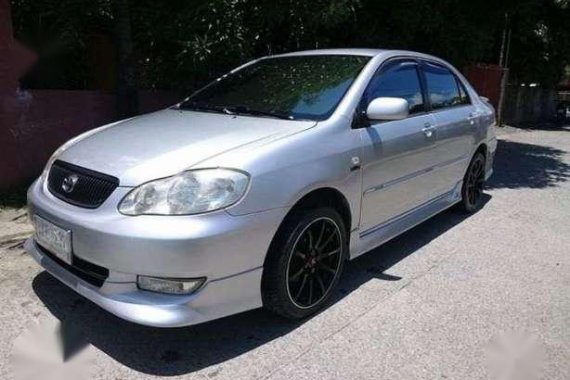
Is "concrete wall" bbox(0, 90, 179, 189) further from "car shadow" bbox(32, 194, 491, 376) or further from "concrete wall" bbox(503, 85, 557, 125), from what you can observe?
"concrete wall" bbox(503, 85, 557, 125)

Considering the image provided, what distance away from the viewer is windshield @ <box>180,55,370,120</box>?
374 centimetres

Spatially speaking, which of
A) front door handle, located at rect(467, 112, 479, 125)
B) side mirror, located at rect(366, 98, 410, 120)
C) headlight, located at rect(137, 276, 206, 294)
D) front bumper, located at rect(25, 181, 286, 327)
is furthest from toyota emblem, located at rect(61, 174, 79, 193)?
front door handle, located at rect(467, 112, 479, 125)

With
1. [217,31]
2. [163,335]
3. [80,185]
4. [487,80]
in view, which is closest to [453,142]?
[217,31]

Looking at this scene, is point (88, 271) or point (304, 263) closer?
point (88, 271)

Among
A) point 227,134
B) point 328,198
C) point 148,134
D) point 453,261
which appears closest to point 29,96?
point 148,134

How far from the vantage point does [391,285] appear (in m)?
3.97

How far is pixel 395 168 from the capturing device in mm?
4055

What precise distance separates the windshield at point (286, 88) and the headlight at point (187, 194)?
3.13ft

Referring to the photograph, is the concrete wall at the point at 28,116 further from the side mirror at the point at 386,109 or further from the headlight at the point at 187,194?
the side mirror at the point at 386,109

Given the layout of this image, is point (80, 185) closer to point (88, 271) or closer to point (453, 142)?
point (88, 271)

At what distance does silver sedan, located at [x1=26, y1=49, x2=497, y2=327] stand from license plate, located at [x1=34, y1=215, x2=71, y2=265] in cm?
1

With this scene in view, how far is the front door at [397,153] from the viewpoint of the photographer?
12.5ft

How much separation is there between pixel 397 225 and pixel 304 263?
123 cm

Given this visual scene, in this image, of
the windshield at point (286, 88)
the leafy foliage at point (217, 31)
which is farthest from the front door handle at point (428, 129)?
the leafy foliage at point (217, 31)
